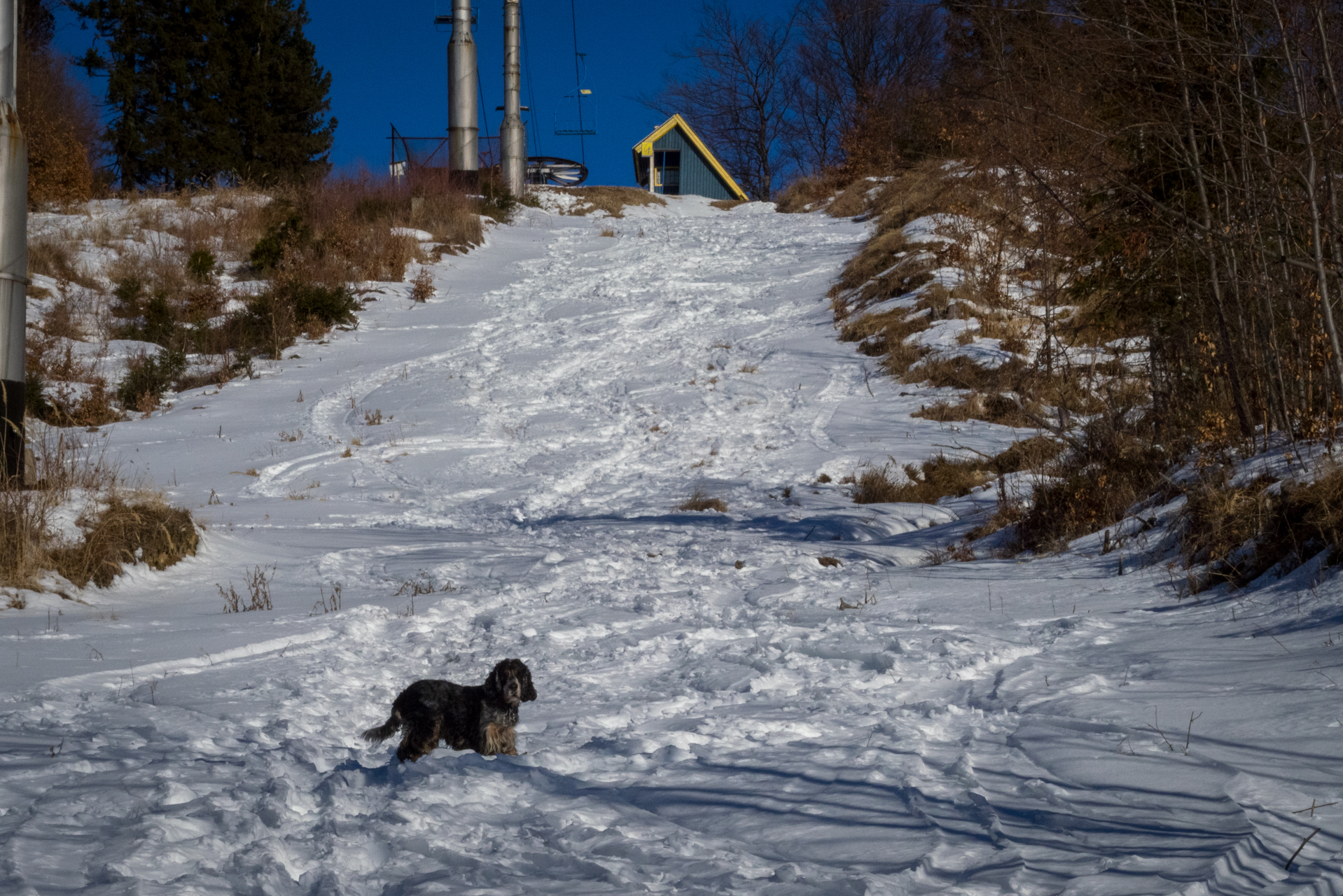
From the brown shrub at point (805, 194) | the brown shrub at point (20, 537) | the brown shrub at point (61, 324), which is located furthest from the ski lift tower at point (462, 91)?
the brown shrub at point (20, 537)

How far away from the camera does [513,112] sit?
25.3 meters

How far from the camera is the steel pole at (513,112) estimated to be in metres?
25.3

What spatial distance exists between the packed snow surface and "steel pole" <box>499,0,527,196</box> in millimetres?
18058

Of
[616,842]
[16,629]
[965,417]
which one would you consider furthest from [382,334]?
[616,842]

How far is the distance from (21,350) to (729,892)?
21.2 ft

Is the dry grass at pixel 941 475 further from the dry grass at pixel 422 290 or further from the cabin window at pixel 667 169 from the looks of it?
the cabin window at pixel 667 169

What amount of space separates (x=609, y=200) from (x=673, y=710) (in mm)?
24083

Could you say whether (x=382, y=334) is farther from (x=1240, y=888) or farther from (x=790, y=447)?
(x=1240, y=888)

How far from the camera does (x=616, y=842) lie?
2311 mm

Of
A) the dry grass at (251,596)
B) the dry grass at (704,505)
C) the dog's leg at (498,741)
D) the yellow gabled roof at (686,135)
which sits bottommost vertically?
the dog's leg at (498,741)

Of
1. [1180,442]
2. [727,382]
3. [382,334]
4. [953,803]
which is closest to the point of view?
[953,803]

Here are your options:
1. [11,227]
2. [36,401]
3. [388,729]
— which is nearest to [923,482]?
[388,729]

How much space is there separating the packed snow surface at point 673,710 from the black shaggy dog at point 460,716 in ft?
0.27

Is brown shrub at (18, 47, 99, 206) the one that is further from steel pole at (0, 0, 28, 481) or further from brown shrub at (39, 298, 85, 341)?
steel pole at (0, 0, 28, 481)
